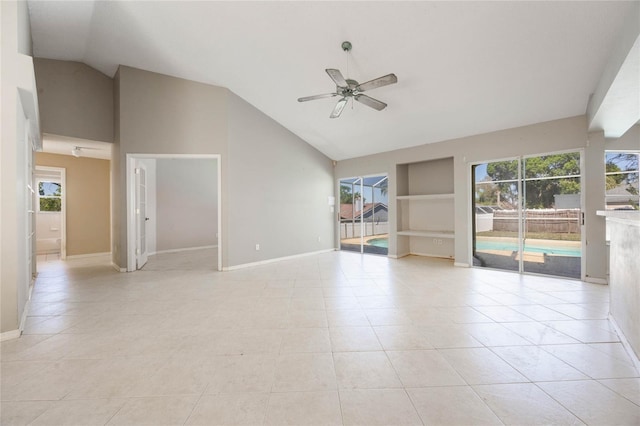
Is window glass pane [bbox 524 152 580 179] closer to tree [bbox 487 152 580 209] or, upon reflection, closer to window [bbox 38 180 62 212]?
tree [bbox 487 152 580 209]

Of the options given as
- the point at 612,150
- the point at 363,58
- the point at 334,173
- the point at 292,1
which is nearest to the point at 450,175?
the point at 612,150

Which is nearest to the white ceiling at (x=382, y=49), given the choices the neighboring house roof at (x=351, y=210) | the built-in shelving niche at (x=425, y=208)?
the built-in shelving niche at (x=425, y=208)

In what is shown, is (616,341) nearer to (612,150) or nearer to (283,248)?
(612,150)

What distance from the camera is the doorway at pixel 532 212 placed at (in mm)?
4660

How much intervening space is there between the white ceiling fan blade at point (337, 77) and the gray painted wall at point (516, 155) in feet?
10.7

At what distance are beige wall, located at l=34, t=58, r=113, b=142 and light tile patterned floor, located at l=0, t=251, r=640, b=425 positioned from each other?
301 centimetres

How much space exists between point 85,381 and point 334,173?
673 centimetres

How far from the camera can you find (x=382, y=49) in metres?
3.44

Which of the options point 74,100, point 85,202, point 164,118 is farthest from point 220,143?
point 85,202

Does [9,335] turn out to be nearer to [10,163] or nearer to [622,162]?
[10,163]

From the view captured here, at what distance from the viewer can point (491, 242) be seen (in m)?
6.27

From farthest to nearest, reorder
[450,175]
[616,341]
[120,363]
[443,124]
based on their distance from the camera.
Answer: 1. [450,175]
2. [443,124]
3. [616,341]
4. [120,363]

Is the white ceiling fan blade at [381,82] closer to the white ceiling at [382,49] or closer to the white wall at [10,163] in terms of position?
the white ceiling at [382,49]

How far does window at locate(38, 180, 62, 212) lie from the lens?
7266 mm
